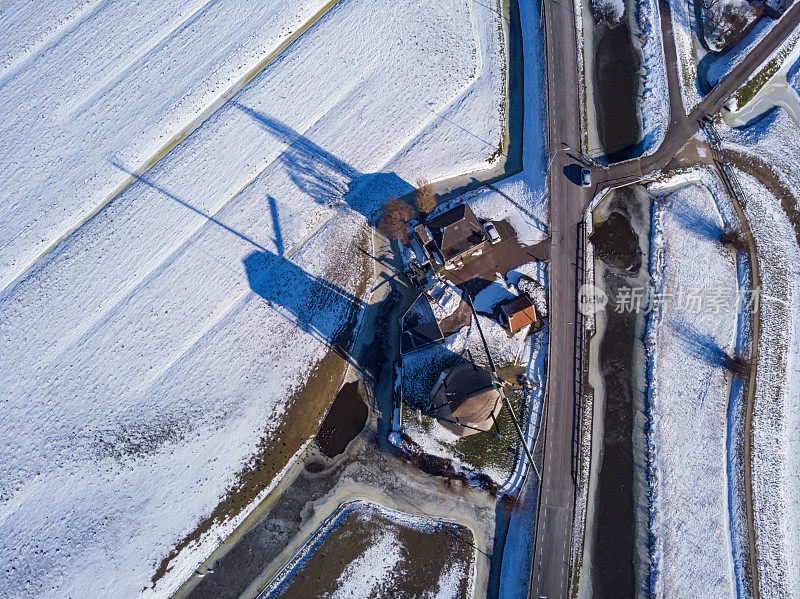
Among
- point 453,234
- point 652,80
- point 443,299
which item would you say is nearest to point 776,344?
point 652,80

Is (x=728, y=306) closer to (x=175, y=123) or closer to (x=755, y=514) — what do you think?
(x=755, y=514)

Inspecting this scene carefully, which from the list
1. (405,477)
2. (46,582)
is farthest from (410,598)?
(46,582)

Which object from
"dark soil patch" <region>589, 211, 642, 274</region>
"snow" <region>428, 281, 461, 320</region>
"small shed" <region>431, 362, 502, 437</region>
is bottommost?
"small shed" <region>431, 362, 502, 437</region>

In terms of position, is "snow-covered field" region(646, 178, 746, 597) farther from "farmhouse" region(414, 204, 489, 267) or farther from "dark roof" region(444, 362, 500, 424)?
"farmhouse" region(414, 204, 489, 267)

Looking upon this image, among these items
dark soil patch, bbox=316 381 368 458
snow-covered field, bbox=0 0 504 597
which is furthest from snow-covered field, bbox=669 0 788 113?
dark soil patch, bbox=316 381 368 458

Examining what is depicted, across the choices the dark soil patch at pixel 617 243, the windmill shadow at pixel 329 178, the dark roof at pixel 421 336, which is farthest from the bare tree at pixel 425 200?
the dark soil patch at pixel 617 243

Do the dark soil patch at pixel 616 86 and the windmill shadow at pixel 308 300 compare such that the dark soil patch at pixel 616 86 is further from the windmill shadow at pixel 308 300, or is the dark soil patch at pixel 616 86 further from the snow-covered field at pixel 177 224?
the windmill shadow at pixel 308 300
